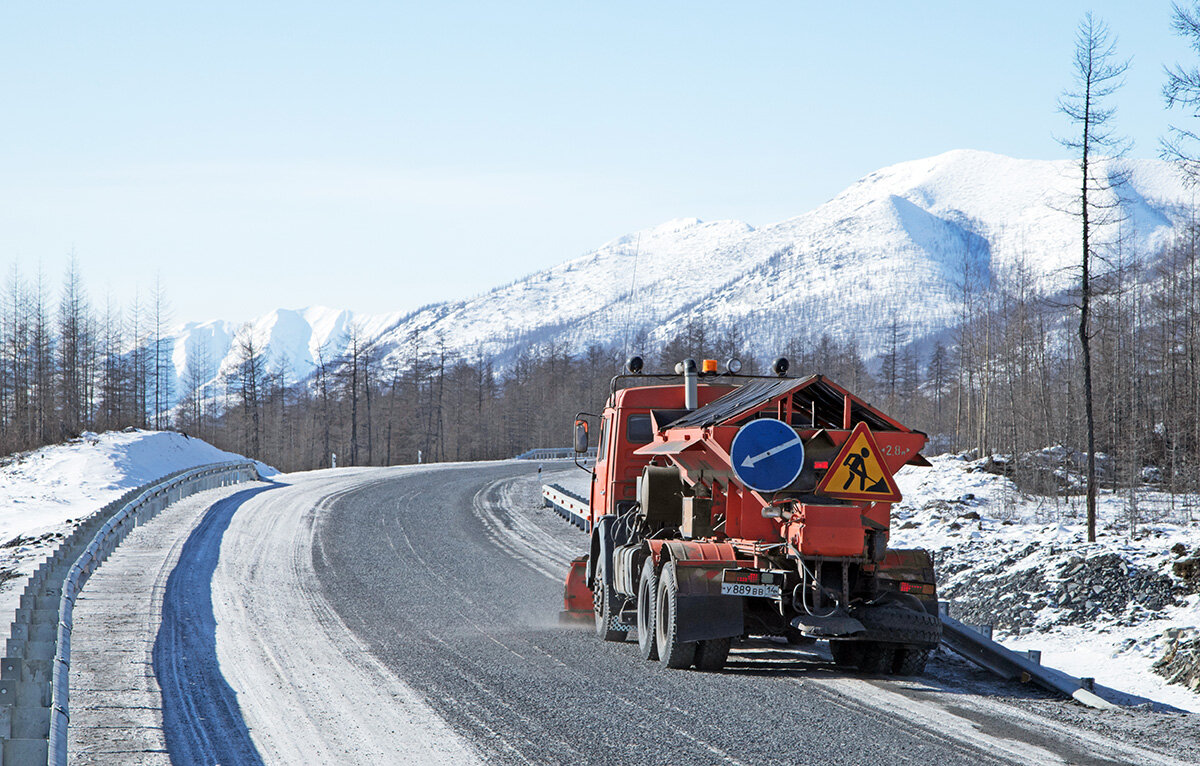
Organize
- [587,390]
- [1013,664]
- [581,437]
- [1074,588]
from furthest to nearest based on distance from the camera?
[587,390] → [1074,588] → [581,437] → [1013,664]

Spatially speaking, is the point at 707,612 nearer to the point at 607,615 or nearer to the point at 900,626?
the point at 900,626

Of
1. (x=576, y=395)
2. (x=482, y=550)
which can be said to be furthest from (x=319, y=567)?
(x=576, y=395)

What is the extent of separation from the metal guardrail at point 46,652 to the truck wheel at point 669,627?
4.82 m

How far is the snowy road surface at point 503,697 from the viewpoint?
628 centimetres

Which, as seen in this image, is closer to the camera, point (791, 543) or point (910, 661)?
point (791, 543)

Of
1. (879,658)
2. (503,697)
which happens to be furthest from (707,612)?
(503,697)

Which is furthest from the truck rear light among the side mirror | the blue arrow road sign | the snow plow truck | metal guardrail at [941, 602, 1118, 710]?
the side mirror

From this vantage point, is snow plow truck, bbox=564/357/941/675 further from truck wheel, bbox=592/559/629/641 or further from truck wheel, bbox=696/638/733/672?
truck wheel, bbox=592/559/629/641

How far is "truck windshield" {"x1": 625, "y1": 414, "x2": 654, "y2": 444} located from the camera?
469 inches

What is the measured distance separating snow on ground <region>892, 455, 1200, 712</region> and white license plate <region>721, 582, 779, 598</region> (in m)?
3.59

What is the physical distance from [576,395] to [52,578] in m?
85.0

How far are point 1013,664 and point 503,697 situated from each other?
4575 mm

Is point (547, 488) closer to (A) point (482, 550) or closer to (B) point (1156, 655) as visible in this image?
(A) point (482, 550)

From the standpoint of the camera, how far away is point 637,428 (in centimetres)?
1194
